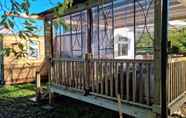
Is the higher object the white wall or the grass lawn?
the white wall

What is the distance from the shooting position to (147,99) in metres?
5.29

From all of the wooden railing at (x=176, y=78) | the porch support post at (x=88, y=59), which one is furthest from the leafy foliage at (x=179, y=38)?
the porch support post at (x=88, y=59)

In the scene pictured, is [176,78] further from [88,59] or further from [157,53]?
[88,59]

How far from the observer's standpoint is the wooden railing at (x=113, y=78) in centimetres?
539

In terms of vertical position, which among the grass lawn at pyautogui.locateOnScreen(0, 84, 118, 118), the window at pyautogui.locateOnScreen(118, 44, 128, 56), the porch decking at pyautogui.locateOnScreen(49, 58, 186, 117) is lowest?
the grass lawn at pyautogui.locateOnScreen(0, 84, 118, 118)

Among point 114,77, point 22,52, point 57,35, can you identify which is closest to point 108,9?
point 114,77

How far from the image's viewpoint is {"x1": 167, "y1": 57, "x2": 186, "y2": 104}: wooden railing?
5.55 meters

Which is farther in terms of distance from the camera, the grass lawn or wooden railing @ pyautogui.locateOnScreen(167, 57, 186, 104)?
the grass lawn

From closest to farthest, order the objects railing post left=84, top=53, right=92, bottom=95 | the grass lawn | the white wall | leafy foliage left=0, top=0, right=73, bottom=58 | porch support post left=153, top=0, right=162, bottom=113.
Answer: leafy foliage left=0, top=0, right=73, bottom=58 → porch support post left=153, top=0, right=162, bottom=113 → railing post left=84, top=53, right=92, bottom=95 → the grass lawn → the white wall

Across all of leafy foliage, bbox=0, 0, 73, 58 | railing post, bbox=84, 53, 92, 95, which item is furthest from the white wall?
leafy foliage, bbox=0, 0, 73, 58

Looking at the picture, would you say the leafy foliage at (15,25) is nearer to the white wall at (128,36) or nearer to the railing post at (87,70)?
the railing post at (87,70)

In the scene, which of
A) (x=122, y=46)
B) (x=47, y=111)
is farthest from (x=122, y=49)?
(x=47, y=111)

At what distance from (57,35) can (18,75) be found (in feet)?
19.3

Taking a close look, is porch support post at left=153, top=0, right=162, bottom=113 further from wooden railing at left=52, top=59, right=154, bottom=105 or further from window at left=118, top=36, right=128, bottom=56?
window at left=118, top=36, right=128, bottom=56
